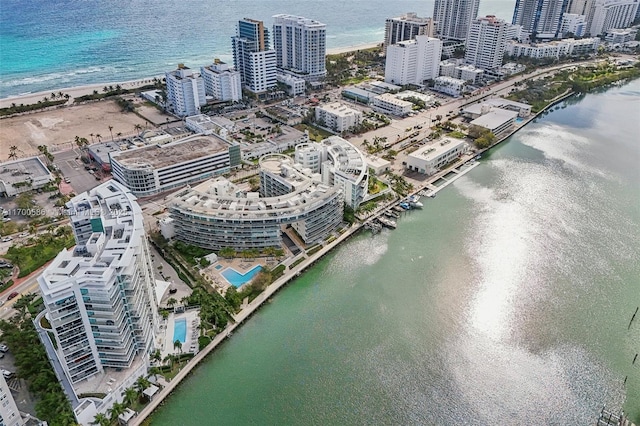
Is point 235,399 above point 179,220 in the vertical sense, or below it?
below

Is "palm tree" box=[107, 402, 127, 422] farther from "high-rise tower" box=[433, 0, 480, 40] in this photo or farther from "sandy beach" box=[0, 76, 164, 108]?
"high-rise tower" box=[433, 0, 480, 40]

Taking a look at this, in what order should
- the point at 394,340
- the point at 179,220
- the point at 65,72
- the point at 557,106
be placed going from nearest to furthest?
the point at 394,340 → the point at 179,220 → the point at 557,106 → the point at 65,72

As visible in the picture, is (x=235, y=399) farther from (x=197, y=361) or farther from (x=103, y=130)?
(x=103, y=130)

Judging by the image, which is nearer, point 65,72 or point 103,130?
point 103,130

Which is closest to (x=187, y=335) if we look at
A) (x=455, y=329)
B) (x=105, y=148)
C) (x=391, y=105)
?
(x=455, y=329)

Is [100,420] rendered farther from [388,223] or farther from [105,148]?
[105,148]

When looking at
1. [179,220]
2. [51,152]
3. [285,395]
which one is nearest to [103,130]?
[51,152]
